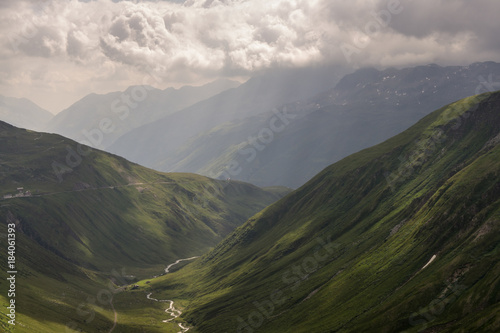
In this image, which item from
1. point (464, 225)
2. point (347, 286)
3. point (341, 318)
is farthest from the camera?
point (347, 286)

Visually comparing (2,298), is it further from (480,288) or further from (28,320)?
(480,288)

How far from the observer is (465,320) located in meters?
103

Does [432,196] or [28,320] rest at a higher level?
[28,320]

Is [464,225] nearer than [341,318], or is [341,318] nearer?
[341,318]

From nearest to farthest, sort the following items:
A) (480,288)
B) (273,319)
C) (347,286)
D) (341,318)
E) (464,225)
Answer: (480,288), (341,318), (464,225), (347,286), (273,319)

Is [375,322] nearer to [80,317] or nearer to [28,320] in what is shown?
[28,320]

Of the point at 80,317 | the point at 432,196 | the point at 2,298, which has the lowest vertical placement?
the point at 432,196

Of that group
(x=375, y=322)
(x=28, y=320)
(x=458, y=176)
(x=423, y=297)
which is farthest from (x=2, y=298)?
(x=458, y=176)

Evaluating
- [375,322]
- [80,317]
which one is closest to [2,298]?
[80,317]

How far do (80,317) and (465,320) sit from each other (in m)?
162

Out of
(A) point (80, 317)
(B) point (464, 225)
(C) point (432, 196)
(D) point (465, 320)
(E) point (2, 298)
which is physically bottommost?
(D) point (465, 320)

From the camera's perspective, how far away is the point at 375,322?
123500mm

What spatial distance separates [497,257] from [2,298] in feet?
584

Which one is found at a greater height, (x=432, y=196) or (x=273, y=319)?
(x=432, y=196)
